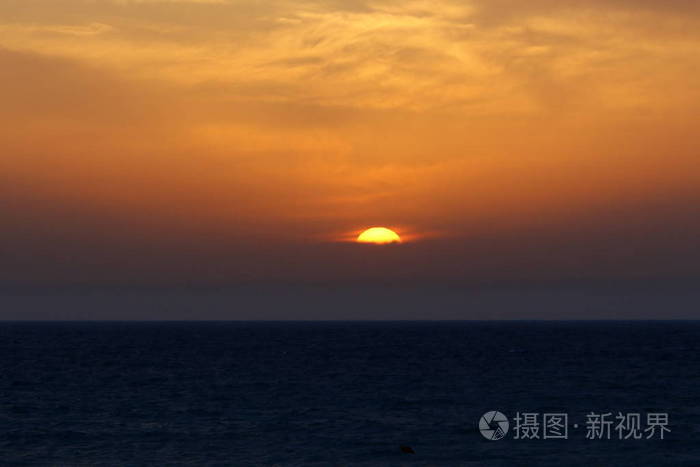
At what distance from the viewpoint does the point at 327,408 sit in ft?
245

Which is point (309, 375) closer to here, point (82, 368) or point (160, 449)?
point (82, 368)

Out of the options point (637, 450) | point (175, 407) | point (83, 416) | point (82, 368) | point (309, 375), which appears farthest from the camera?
point (82, 368)

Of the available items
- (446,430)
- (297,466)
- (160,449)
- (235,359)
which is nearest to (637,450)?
(446,430)

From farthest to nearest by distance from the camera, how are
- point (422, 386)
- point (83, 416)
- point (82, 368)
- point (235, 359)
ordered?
point (235, 359), point (82, 368), point (422, 386), point (83, 416)

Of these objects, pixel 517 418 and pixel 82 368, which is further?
pixel 82 368

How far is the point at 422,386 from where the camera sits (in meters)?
92.6

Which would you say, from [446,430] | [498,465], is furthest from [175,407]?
[498,465]

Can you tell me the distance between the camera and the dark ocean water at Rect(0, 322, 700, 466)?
53.3 m

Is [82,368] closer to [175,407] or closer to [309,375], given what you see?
[309,375]

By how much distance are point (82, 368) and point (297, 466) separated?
257 feet

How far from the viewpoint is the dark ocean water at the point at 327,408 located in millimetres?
53344

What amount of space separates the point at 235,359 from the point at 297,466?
94333 mm

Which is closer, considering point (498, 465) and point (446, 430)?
point (498, 465)

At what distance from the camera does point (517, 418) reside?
66250 mm
